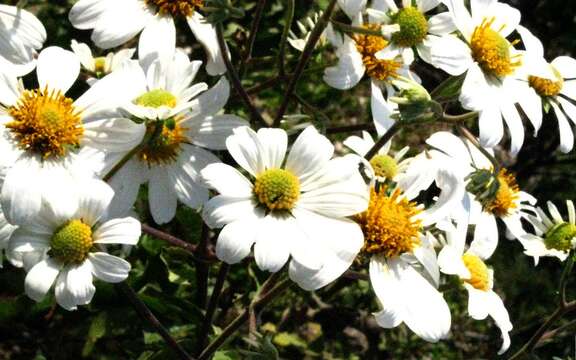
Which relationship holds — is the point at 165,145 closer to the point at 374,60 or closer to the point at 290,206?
the point at 290,206

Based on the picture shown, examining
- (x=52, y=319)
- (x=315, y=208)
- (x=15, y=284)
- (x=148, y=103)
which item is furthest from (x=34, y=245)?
(x=52, y=319)

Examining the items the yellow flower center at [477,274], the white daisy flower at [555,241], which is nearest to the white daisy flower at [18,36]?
the yellow flower center at [477,274]

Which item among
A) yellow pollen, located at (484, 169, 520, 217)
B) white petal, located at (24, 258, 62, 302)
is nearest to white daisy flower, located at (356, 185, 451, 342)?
white petal, located at (24, 258, 62, 302)

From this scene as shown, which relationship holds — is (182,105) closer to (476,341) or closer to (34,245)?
(34,245)

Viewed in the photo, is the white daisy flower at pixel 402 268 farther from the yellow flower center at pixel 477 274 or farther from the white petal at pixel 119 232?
the white petal at pixel 119 232

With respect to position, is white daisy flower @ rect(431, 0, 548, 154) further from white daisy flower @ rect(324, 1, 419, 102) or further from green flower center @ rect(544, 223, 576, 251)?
green flower center @ rect(544, 223, 576, 251)
